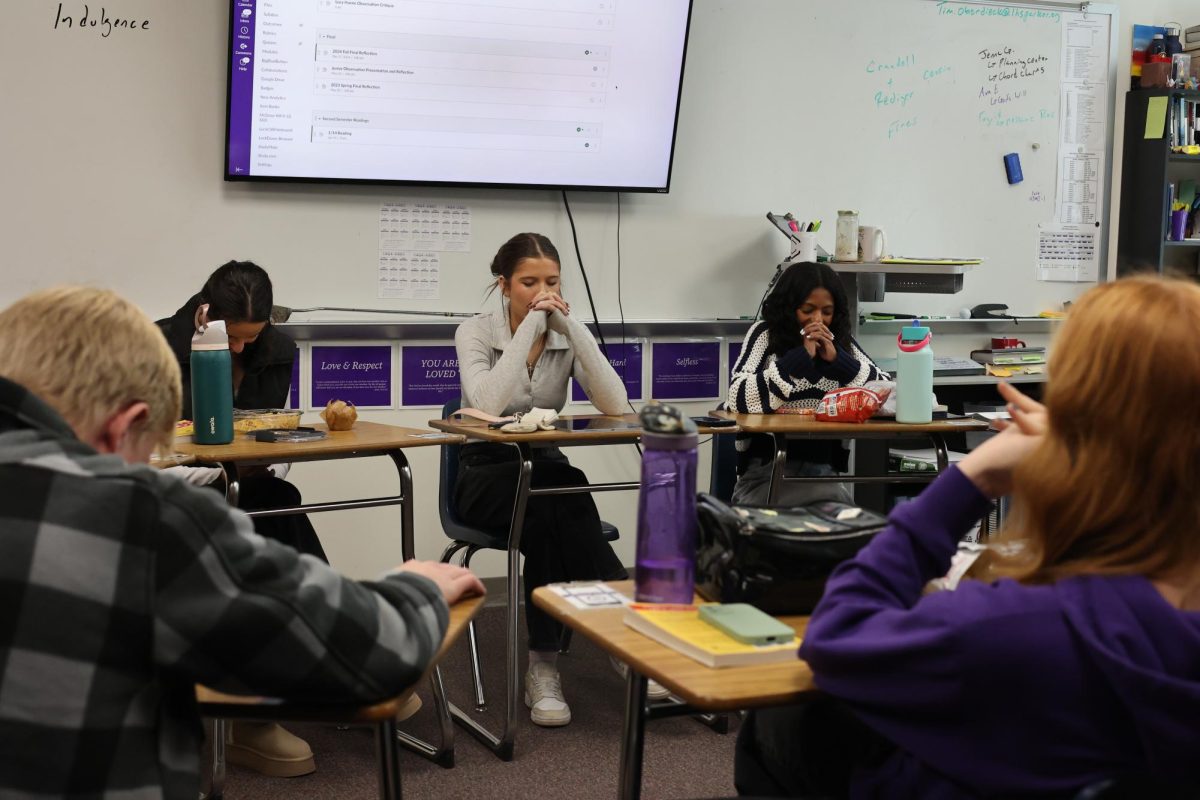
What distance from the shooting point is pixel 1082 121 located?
16.7 ft

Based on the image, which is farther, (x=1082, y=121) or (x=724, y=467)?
(x=1082, y=121)

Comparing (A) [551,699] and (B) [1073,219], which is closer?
(A) [551,699]

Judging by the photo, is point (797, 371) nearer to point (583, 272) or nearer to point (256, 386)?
point (583, 272)

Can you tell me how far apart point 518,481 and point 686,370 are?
5.64 feet

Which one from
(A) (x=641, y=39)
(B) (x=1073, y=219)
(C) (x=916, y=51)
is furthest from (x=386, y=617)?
(B) (x=1073, y=219)

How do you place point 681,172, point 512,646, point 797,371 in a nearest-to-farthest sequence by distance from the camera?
point 512,646, point 797,371, point 681,172

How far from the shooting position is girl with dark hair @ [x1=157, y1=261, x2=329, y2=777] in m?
2.68

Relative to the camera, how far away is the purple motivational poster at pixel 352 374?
13.3ft

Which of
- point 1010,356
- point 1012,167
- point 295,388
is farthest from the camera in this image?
point 1012,167

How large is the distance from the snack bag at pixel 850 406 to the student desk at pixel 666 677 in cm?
180

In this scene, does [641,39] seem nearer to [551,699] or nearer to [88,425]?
[551,699]

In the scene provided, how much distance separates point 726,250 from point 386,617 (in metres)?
3.59

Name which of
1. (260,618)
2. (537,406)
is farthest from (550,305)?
(260,618)

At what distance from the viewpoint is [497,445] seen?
10.5 ft
